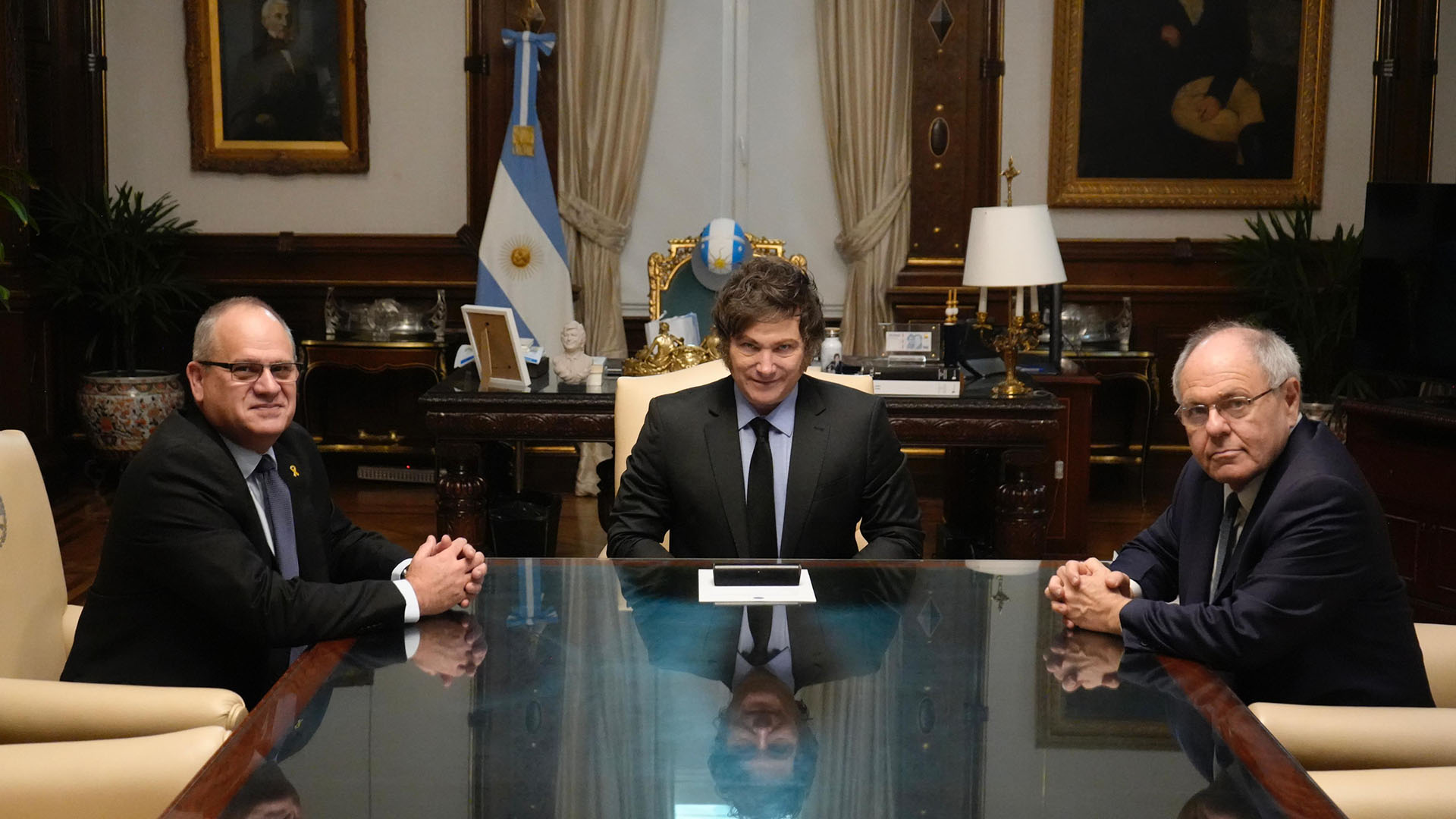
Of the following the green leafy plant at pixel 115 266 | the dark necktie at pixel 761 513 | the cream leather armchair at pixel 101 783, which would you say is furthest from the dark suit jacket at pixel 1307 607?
the green leafy plant at pixel 115 266

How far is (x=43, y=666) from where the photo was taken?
2713mm

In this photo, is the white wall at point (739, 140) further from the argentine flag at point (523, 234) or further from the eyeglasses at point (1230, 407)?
the eyeglasses at point (1230, 407)

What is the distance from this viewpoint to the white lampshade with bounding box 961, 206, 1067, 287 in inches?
204

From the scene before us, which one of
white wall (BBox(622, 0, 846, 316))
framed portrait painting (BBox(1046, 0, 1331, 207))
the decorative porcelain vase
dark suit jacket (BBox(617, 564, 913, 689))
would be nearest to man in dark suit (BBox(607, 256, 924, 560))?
dark suit jacket (BBox(617, 564, 913, 689))

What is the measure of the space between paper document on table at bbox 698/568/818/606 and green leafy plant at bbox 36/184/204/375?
5.76 meters

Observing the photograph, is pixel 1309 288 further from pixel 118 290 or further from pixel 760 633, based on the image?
pixel 118 290

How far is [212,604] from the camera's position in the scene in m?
2.42

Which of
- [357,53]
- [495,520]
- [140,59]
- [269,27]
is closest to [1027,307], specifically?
[495,520]

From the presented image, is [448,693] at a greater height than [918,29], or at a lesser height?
lesser

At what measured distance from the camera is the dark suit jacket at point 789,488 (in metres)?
3.17

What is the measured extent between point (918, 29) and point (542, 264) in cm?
245

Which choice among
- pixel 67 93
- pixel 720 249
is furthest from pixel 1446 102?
pixel 67 93

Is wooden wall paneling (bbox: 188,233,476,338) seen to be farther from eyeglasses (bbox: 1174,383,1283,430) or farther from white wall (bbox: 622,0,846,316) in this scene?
eyeglasses (bbox: 1174,383,1283,430)

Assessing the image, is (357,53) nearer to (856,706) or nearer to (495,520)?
(495,520)
